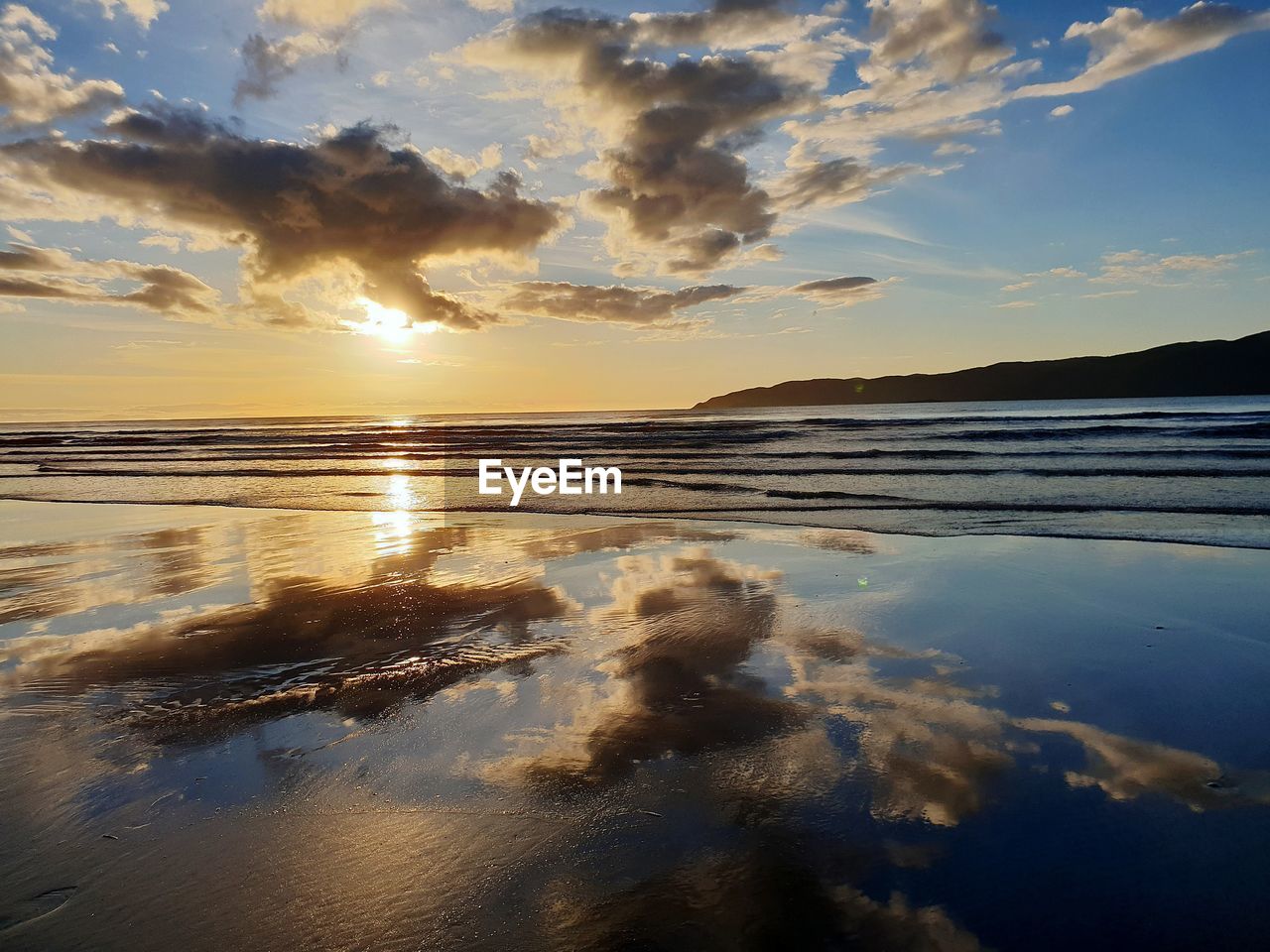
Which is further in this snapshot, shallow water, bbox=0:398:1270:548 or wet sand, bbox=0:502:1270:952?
shallow water, bbox=0:398:1270:548

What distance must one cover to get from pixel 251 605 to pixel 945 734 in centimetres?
799

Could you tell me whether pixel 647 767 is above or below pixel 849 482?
above

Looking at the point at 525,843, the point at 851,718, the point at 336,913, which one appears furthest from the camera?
the point at 851,718

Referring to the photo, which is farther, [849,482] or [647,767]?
[849,482]

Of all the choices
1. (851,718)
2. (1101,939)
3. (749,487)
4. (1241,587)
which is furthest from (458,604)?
(749,487)

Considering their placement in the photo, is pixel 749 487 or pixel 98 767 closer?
pixel 98 767

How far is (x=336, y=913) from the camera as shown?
3.08 meters

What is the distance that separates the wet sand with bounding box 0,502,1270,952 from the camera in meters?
3.04

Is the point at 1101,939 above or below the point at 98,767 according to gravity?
below

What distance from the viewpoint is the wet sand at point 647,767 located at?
3.04 metres

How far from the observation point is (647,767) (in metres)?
4.32

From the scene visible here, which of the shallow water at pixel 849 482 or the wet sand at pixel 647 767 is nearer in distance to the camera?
the wet sand at pixel 647 767

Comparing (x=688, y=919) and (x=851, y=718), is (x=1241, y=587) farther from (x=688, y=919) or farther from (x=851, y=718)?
(x=688, y=919)

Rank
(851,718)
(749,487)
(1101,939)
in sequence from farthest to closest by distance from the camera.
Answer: (749,487), (851,718), (1101,939)
